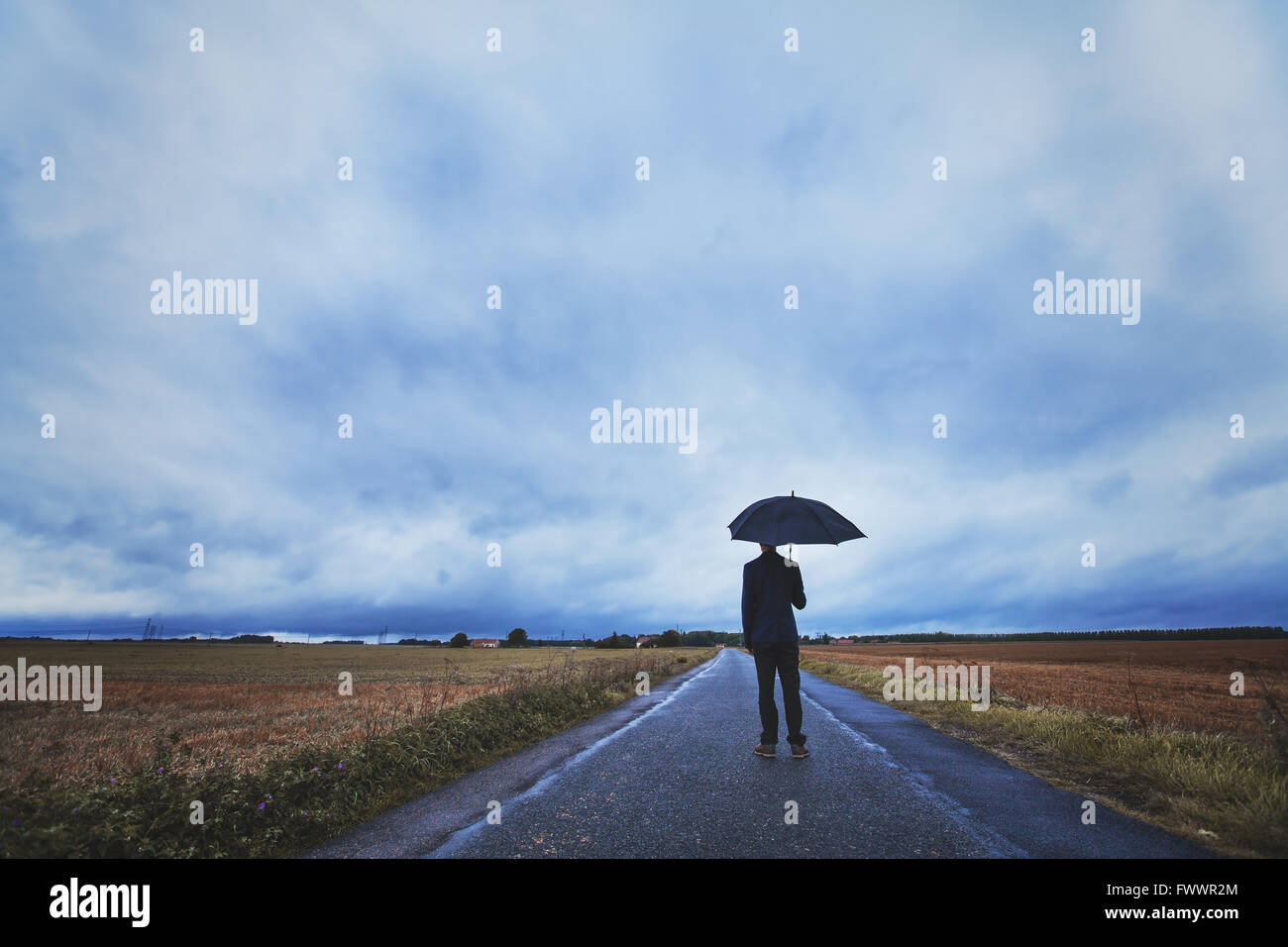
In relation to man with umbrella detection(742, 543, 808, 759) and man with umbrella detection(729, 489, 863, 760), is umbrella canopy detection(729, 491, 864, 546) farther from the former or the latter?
man with umbrella detection(742, 543, 808, 759)

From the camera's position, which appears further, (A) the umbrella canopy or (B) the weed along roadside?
(A) the umbrella canopy

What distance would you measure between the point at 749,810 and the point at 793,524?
3.46 meters

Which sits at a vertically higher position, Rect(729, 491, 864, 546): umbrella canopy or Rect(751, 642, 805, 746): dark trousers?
Rect(729, 491, 864, 546): umbrella canopy

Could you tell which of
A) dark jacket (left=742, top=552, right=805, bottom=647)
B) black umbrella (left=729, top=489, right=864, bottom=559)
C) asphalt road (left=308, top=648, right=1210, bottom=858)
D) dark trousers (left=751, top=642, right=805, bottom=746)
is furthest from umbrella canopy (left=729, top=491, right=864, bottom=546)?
asphalt road (left=308, top=648, right=1210, bottom=858)

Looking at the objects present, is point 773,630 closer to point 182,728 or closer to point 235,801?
point 235,801

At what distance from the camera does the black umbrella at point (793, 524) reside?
7.62 m

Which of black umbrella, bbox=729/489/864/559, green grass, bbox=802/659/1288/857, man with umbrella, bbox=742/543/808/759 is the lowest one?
green grass, bbox=802/659/1288/857


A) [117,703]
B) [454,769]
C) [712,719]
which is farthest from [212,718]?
[712,719]

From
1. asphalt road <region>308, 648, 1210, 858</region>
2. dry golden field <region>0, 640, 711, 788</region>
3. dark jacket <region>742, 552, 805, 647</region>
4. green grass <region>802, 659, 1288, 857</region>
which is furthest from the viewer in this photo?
dry golden field <region>0, 640, 711, 788</region>

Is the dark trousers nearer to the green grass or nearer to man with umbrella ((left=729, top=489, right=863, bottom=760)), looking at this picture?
man with umbrella ((left=729, top=489, right=863, bottom=760))

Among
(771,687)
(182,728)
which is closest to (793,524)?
(771,687)

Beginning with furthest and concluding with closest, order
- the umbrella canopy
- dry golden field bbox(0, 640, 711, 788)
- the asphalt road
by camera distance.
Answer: dry golden field bbox(0, 640, 711, 788) < the umbrella canopy < the asphalt road

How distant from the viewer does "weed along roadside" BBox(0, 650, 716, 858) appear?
4.46 m
